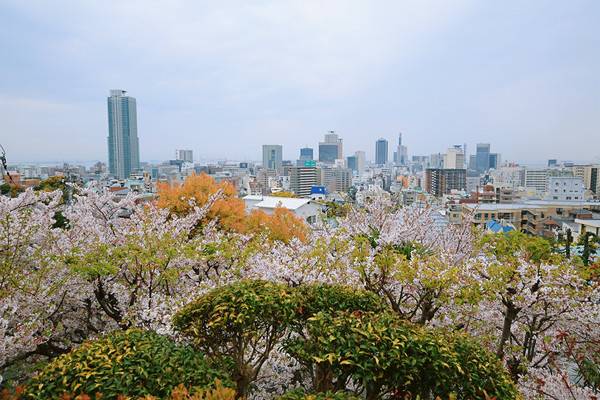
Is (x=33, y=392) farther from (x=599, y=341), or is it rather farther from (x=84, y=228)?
(x=599, y=341)

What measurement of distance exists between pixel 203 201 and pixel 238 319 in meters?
15.5

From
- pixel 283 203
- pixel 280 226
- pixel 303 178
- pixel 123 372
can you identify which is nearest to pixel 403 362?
pixel 123 372

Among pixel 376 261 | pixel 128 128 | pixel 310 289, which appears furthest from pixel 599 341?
pixel 128 128

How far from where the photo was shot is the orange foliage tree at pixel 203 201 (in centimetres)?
1738

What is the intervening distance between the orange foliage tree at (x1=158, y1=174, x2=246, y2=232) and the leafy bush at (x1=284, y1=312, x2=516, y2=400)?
1421 centimetres

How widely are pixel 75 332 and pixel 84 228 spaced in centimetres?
164

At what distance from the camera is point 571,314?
464cm

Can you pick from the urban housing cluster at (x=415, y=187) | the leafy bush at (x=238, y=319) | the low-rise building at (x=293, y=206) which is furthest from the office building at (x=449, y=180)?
the leafy bush at (x=238, y=319)

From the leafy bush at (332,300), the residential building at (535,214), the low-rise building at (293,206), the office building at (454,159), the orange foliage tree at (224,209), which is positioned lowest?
the residential building at (535,214)

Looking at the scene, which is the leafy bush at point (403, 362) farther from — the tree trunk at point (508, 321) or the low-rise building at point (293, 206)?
the low-rise building at point (293, 206)

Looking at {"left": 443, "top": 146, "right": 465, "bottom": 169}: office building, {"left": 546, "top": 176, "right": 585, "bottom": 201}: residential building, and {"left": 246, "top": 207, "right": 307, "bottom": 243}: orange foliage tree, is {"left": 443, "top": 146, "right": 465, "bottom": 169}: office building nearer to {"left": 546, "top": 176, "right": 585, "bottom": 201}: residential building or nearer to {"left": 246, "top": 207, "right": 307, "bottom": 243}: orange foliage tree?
{"left": 546, "top": 176, "right": 585, "bottom": 201}: residential building

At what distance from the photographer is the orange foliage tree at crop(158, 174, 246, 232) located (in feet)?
57.0

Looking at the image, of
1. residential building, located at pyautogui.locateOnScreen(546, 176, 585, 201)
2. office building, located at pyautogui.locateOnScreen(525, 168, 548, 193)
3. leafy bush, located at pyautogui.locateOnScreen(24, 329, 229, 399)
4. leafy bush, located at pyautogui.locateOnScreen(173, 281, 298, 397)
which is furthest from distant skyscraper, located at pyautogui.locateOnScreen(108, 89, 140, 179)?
leafy bush, located at pyautogui.locateOnScreen(24, 329, 229, 399)

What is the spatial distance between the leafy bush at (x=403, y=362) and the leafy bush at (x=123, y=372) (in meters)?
0.82
